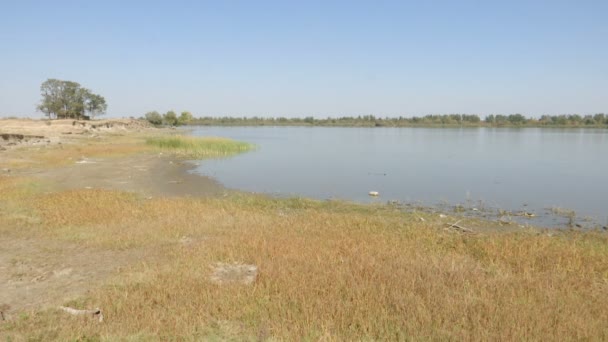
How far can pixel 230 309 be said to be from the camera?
6234mm

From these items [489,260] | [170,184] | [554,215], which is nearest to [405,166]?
[554,215]

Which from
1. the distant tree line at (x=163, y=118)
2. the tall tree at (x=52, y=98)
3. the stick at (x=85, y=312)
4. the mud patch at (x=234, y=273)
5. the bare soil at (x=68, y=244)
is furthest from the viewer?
the distant tree line at (x=163, y=118)

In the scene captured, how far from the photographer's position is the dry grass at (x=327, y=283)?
5.59 m

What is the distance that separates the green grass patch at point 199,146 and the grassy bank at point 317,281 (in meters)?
30.9

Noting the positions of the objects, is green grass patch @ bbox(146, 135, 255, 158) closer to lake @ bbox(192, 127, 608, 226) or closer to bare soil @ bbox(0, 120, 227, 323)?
bare soil @ bbox(0, 120, 227, 323)

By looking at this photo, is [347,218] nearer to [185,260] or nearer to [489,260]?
[489,260]

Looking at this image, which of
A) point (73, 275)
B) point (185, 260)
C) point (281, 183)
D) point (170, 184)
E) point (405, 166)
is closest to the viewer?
point (73, 275)

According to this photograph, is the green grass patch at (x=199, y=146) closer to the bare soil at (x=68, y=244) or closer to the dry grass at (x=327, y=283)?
the bare soil at (x=68, y=244)

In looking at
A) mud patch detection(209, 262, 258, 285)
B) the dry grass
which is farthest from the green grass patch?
mud patch detection(209, 262, 258, 285)

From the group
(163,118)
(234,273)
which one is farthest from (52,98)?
(234,273)

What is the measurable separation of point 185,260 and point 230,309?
109 inches

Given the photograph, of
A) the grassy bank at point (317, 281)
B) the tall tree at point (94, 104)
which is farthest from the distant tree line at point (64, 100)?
the grassy bank at point (317, 281)

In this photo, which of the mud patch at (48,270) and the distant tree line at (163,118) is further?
the distant tree line at (163,118)

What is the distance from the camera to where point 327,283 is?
7254mm
